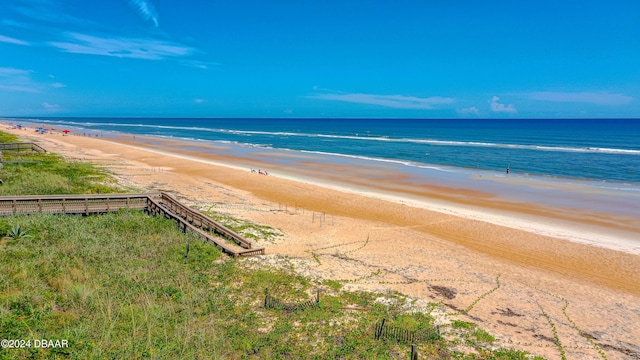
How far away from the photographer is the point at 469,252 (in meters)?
19.9

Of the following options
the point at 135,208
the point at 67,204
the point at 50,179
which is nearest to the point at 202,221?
the point at 135,208

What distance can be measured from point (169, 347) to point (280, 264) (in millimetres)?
7198

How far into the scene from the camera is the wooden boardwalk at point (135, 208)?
17.7 metres

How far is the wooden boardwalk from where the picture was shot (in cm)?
1767

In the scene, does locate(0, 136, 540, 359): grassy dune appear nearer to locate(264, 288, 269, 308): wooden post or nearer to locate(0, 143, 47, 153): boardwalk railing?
locate(264, 288, 269, 308): wooden post

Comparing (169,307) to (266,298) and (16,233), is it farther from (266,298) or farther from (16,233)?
(16,233)

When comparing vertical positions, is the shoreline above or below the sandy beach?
above

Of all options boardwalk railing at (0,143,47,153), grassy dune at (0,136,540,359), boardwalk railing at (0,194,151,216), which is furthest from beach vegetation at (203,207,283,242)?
boardwalk railing at (0,143,47,153)

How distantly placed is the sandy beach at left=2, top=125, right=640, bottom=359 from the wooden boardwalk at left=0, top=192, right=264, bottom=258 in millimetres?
1719

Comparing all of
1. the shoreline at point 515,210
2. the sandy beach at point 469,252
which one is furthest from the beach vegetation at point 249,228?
the shoreline at point 515,210

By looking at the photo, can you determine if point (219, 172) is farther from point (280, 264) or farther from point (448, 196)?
point (280, 264)

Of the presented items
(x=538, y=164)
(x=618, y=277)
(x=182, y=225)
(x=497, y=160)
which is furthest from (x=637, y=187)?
(x=182, y=225)

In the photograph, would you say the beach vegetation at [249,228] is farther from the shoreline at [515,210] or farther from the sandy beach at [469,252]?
the shoreline at [515,210]

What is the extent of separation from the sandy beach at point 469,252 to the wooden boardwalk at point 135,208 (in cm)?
172
